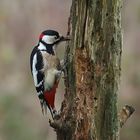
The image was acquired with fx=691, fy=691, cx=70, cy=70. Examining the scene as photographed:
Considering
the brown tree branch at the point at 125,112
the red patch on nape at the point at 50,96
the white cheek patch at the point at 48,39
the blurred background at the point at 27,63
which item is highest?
the white cheek patch at the point at 48,39

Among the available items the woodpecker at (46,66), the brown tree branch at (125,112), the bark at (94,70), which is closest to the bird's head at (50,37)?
the woodpecker at (46,66)

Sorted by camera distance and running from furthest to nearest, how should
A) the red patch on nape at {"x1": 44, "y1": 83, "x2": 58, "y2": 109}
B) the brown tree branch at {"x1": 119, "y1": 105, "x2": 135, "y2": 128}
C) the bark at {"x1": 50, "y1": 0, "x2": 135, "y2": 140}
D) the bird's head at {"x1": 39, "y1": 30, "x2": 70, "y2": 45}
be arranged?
the red patch on nape at {"x1": 44, "y1": 83, "x2": 58, "y2": 109}
the bird's head at {"x1": 39, "y1": 30, "x2": 70, "y2": 45}
the brown tree branch at {"x1": 119, "y1": 105, "x2": 135, "y2": 128}
the bark at {"x1": 50, "y1": 0, "x2": 135, "y2": 140}

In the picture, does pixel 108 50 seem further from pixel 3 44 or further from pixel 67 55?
pixel 3 44

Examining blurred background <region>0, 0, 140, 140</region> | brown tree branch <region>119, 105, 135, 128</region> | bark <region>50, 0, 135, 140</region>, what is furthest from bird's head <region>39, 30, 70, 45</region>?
blurred background <region>0, 0, 140, 140</region>

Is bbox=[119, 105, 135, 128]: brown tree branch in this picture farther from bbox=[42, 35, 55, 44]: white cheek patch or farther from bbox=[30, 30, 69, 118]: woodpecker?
bbox=[42, 35, 55, 44]: white cheek patch

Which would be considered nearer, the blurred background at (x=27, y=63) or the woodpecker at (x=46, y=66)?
the woodpecker at (x=46, y=66)

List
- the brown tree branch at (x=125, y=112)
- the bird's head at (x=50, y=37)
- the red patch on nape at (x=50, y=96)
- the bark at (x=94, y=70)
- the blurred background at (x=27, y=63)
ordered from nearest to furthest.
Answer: the bark at (x=94, y=70) < the brown tree branch at (x=125, y=112) < the bird's head at (x=50, y=37) < the red patch on nape at (x=50, y=96) < the blurred background at (x=27, y=63)

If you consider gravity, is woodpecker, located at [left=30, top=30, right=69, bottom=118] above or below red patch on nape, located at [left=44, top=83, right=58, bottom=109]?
above

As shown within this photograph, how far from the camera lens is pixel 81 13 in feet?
14.7

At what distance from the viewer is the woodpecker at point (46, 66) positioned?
5551 millimetres

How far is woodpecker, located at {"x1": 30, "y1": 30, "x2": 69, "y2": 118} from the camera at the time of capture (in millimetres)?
5551

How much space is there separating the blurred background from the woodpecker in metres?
3.09

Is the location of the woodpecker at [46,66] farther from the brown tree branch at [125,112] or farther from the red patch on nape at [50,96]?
the brown tree branch at [125,112]

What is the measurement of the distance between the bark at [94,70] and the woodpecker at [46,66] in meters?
0.94
